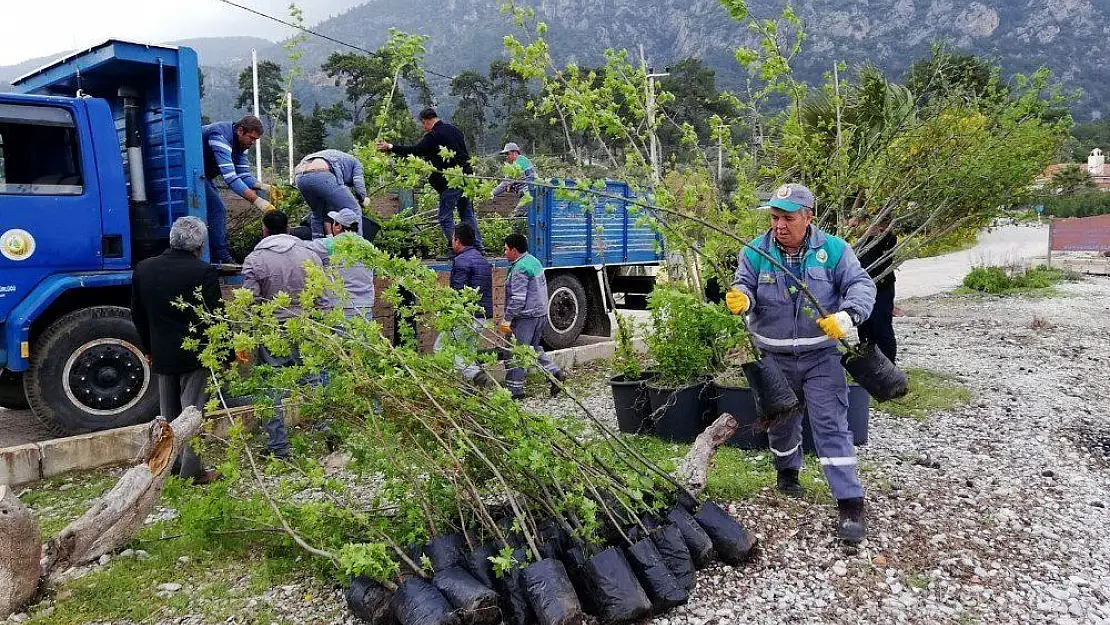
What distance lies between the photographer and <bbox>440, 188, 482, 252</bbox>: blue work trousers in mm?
7945

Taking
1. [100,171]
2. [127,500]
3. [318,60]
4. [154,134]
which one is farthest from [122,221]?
[318,60]

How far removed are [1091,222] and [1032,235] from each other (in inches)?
920

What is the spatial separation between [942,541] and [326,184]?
17.1ft

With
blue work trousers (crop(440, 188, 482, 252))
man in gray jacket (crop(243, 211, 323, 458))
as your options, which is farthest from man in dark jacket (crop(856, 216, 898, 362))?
man in gray jacket (crop(243, 211, 323, 458))

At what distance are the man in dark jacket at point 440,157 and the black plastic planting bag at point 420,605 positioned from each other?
454cm

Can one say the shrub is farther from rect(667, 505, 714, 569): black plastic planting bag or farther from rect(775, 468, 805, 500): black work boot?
rect(667, 505, 714, 569): black plastic planting bag

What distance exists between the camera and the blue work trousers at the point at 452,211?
313 inches

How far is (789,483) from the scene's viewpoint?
4559 mm

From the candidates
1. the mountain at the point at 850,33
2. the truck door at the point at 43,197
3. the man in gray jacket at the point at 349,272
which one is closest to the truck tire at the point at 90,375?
the truck door at the point at 43,197

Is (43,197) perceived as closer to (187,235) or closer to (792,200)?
(187,235)

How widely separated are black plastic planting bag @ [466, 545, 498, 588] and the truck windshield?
4249mm

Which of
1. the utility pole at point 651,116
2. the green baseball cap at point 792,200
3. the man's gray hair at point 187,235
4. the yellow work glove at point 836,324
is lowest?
the yellow work glove at point 836,324

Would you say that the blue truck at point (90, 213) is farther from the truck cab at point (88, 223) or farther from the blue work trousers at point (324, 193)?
the blue work trousers at point (324, 193)

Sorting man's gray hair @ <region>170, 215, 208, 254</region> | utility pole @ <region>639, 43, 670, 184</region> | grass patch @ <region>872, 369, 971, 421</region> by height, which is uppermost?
utility pole @ <region>639, 43, 670, 184</region>
